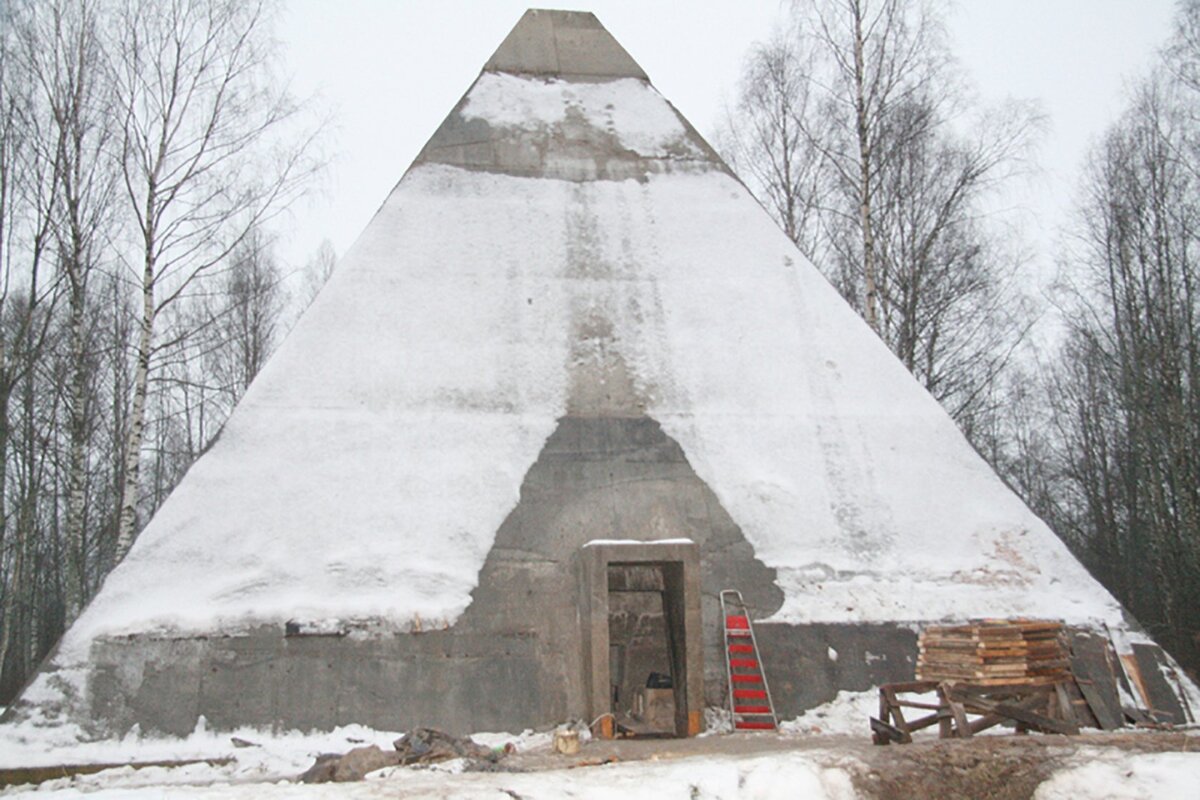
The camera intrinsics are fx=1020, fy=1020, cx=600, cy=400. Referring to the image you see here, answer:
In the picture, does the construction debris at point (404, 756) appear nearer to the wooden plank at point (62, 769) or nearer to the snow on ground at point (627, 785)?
the wooden plank at point (62, 769)

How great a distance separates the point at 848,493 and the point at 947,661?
2796mm

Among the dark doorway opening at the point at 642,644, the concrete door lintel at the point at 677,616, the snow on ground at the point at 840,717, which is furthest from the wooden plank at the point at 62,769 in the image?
the snow on ground at the point at 840,717

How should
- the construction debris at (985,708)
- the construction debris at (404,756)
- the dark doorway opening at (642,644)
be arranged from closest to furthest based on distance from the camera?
the construction debris at (404,756) < the construction debris at (985,708) < the dark doorway opening at (642,644)

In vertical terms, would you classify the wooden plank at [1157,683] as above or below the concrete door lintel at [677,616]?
below

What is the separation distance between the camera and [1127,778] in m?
5.91

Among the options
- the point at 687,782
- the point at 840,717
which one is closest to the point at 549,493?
the point at 840,717

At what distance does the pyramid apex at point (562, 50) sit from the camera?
13750 millimetres

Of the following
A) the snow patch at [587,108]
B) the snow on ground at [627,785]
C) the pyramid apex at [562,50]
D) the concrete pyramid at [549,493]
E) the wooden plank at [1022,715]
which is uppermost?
the pyramid apex at [562,50]

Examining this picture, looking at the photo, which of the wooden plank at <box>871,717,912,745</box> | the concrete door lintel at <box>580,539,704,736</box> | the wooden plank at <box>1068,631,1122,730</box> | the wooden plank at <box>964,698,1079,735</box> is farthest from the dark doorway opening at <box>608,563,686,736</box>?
the wooden plank at <box>1068,631,1122,730</box>

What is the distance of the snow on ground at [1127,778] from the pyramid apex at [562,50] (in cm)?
1040

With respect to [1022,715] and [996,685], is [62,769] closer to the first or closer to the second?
[996,685]

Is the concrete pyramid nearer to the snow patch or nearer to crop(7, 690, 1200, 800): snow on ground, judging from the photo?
the snow patch

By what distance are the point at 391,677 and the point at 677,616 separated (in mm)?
2907

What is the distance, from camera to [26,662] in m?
27.8
